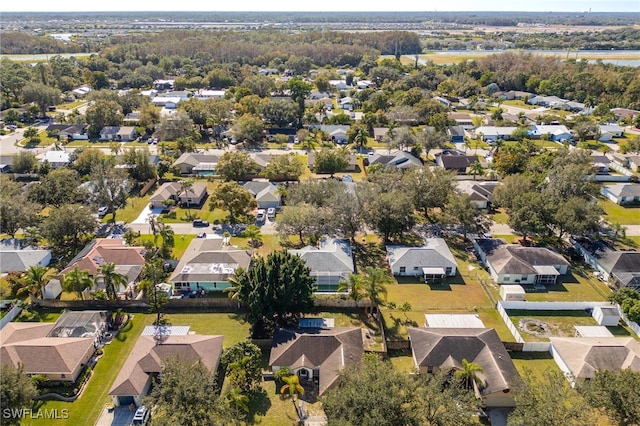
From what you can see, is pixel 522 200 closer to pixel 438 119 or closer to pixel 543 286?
pixel 543 286

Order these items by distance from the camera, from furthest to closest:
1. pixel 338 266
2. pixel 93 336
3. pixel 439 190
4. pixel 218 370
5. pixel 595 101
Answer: pixel 595 101
pixel 439 190
pixel 338 266
pixel 93 336
pixel 218 370

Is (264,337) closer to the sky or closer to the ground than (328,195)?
closer to the ground

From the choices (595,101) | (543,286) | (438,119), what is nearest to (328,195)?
(543,286)

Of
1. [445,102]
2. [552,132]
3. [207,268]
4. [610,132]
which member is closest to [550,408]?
[207,268]

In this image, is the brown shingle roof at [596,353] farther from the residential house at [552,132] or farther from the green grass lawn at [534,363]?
the residential house at [552,132]

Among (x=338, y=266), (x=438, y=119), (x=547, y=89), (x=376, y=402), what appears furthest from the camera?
(x=547, y=89)

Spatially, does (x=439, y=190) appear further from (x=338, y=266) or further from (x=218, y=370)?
(x=218, y=370)

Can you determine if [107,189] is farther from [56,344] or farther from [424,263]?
[424,263]

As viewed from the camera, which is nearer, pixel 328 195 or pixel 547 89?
pixel 328 195
